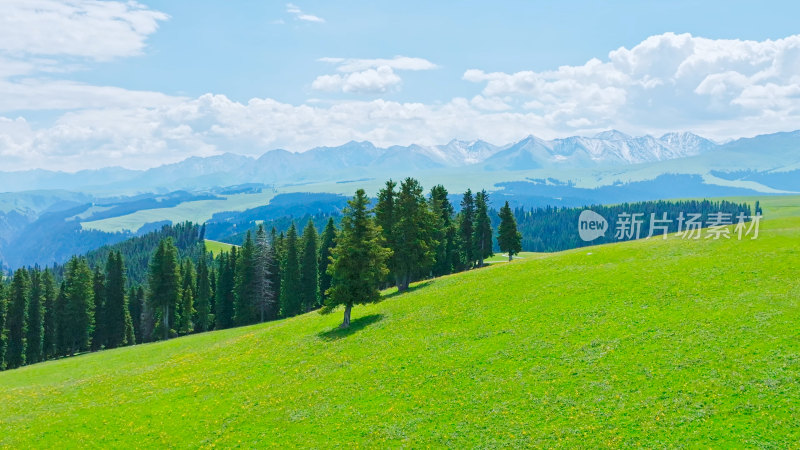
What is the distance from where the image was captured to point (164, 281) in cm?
8344

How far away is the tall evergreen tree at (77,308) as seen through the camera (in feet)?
266

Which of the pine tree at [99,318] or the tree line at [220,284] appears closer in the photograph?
the tree line at [220,284]

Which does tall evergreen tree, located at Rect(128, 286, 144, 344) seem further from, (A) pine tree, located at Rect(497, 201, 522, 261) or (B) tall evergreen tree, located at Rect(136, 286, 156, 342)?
(A) pine tree, located at Rect(497, 201, 522, 261)

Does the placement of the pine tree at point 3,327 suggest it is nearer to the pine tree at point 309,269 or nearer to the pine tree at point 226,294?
the pine tree at point 226,294

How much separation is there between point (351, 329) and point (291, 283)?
133ft

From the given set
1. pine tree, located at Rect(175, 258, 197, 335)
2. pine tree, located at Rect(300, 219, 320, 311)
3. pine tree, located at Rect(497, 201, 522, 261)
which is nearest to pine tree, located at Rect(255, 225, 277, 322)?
pine tree, located at Rect(300, 219, 320, 311)

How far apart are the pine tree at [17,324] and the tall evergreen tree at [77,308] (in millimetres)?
5786

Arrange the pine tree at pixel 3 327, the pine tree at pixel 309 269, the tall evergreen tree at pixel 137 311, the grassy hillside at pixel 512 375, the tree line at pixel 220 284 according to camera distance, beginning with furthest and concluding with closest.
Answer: the tall evergreen tree at pixel 137 311 < the pine tree at pixel 309 269 < the pine tree at pixel 3 327 < the tree line at pixel 220 284 < the grassy hillside at pixel 512 375

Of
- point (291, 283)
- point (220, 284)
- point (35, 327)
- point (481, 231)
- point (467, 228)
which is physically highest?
point (467, 228)

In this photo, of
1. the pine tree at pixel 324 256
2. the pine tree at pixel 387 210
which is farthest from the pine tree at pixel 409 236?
the pine tree at pixel 324 256

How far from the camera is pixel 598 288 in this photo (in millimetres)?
43844

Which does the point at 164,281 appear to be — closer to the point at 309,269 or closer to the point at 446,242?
the point at 309,269

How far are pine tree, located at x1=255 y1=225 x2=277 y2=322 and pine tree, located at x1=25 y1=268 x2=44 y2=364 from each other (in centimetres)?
3365

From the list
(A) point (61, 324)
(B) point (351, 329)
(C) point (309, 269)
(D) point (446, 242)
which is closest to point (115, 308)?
(A) point (61, 324)
